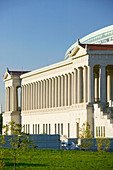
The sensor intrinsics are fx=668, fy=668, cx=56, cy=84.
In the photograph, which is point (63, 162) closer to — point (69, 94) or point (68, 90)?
point (69, 94)

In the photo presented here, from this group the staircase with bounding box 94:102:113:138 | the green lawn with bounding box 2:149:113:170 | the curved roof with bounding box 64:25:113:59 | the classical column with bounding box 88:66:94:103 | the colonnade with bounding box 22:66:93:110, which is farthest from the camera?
the curved roof with bounding box 64:25:113:59

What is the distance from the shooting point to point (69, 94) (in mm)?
136750

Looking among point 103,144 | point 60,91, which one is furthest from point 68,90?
point 103,144

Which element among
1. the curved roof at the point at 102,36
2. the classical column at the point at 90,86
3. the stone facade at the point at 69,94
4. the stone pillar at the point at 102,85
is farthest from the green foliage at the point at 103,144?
the curved roof at the point at 102,36

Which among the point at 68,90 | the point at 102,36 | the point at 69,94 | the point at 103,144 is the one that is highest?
the point at 102,36

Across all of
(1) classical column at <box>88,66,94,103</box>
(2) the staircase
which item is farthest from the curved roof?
(2) the staircase

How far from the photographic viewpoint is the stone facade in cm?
11638

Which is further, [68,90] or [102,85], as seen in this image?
[68,90]

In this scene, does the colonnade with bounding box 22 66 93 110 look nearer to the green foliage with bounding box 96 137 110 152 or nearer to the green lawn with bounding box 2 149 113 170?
the green foliage with bounding box 96 137 110 152

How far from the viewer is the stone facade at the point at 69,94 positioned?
382 feet

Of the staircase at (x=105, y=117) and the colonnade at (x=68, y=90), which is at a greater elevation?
the colonnade at (x=68, y=90)

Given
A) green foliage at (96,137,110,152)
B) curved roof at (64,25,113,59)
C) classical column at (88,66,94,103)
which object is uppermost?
curved roof at (64,25,113,59)

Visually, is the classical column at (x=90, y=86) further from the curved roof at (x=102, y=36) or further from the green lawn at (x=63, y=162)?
the green lawn at (x=63, y=162)

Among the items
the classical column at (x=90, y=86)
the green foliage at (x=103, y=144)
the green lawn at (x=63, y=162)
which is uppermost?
the classical column at (x=90, y=86)
